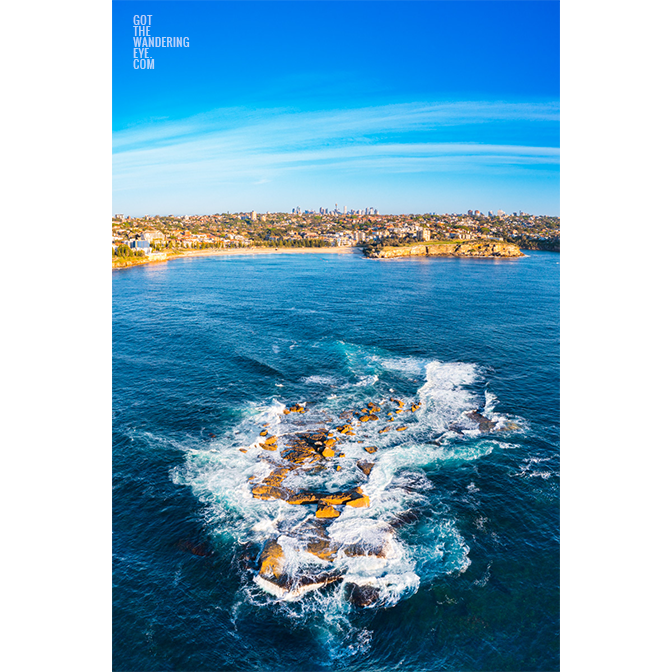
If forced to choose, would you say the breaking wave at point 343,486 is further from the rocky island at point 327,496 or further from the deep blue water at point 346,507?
the deep blue water at point 346,507

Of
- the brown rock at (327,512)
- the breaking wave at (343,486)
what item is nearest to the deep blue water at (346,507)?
the breaking wave at (343,486)

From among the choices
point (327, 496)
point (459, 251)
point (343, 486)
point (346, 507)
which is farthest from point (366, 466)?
point (459, 251)

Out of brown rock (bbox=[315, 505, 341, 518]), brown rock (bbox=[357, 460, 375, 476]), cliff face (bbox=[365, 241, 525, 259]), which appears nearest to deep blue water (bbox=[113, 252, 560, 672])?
brown rock (bbox=[357, 460, 375, 476])

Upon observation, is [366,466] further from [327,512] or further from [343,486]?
[327,512]

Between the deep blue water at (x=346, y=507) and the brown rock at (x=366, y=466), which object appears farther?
the brown rock at (x=366, y=466)

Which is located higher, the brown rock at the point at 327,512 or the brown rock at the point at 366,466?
the brown rock at the point at 366,466

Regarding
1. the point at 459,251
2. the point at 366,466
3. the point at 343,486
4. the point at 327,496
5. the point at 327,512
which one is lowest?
the point at 327,512
